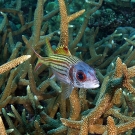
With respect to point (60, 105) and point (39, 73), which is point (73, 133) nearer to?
point (60, 105)

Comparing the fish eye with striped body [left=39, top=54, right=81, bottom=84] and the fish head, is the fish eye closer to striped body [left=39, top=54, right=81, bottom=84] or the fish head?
the fish head

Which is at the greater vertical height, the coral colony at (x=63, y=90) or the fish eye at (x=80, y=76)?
the fish eye at (x=80, y=76)

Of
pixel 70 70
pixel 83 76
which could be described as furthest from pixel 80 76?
pixel 70 70

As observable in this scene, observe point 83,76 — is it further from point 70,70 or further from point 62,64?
point 62,64

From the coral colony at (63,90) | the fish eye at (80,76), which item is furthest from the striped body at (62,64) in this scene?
the fish eye at (80,76)

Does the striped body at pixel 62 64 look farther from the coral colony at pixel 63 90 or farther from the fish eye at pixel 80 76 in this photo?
the fish eye at pixel 80 76

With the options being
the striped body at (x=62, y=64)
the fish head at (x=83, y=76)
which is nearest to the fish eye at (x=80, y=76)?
the fish head at (x=83, y=76)

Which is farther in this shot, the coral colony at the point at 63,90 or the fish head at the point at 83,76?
the coral colony at the point at 63,90

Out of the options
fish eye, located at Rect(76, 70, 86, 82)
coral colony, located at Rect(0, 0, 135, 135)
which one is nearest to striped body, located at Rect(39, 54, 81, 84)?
coral colony, located at Rect(0, 0, 135, 135)
